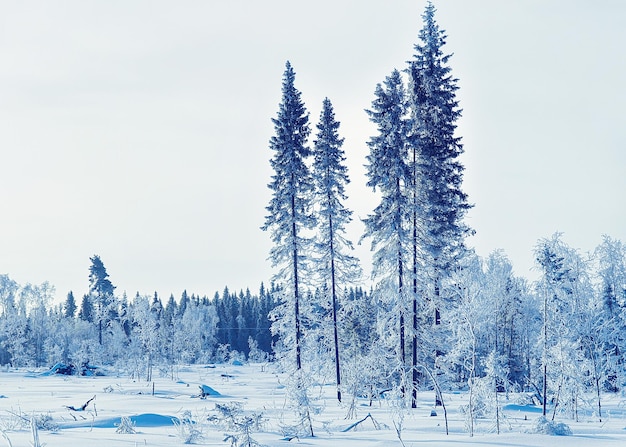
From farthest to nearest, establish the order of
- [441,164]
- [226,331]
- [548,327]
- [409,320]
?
[226,331], [441,164], [409,320], [548,327]

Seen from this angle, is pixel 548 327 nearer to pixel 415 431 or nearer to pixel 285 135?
pixel 415 431

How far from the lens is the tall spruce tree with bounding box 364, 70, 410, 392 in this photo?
26.3 m

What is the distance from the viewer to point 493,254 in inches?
3007

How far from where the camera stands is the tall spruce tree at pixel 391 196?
1035 inches

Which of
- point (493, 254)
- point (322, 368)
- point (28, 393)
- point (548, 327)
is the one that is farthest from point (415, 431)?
point (493, 254)

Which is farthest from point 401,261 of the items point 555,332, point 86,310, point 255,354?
point 86,310

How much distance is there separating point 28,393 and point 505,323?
35507 millimetres

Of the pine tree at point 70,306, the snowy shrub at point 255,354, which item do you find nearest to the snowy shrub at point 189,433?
the snowy shrub at point 255,354

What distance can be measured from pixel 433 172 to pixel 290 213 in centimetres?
687

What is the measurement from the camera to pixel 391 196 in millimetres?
26859

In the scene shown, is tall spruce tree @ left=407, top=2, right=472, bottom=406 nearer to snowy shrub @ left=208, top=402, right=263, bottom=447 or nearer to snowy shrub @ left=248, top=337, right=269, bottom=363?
snowy shrub @ left=208, top=402, right=263, bottom=447

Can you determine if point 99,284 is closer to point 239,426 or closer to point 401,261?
point 401,261

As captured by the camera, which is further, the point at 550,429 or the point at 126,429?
the point at 550,429

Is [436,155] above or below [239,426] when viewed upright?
above
